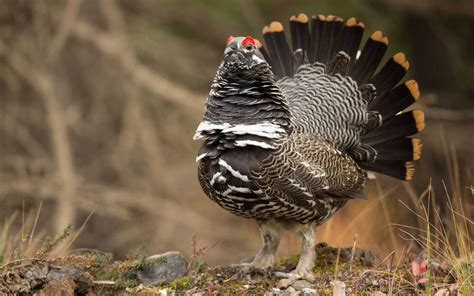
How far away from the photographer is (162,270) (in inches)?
192

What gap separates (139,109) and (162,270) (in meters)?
5.67

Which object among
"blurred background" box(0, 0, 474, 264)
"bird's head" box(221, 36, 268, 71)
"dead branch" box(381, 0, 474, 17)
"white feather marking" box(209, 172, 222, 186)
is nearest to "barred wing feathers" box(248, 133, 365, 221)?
"white feather marking" box(209, 172, 222, 186)

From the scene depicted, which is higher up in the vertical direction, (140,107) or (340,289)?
(140,107)

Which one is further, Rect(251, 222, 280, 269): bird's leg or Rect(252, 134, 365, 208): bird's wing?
Rect(251, 222, 280, 269): bird's leg

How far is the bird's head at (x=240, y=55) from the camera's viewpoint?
4.80 meters

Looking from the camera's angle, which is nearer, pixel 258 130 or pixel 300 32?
pixel 258 130

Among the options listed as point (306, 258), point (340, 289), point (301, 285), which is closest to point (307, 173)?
point (306, 258)

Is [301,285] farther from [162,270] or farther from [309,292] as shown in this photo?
[162,270]

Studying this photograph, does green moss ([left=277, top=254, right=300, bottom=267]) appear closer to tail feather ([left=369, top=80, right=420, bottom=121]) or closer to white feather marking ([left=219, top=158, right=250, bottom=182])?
white feather marking ([left=219, top=158, right=250, bottom=182])

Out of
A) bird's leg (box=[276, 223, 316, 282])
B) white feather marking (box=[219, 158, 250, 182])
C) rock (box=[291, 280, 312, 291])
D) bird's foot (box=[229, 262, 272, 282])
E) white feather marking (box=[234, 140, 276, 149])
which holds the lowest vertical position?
bird's foot (box=[229, 262, 272, 282])

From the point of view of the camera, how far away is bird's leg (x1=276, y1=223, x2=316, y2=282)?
4.98 m

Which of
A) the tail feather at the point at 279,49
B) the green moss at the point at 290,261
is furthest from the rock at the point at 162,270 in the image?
the tail feather at the point at 279,49

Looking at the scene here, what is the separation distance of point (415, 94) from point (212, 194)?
5.86 feet

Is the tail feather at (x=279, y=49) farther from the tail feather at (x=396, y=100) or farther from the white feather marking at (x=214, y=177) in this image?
the white feather marking at (x=214, y=177)
